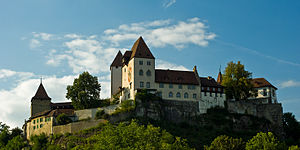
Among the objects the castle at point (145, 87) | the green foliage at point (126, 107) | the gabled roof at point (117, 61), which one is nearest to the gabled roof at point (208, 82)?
the castle at point (145, 87)

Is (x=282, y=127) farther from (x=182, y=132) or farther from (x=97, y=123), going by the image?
(x=97, y=123)

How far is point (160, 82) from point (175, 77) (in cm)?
391

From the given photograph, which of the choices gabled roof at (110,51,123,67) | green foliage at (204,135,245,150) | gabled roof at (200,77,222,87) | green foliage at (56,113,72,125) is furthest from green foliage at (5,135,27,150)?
green foliage at (204,135,245,150)

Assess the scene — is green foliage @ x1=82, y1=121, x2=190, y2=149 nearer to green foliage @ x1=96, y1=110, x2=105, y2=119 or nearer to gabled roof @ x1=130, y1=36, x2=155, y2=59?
green foliage @ x1=96, y1=110, x2=105, y2=119

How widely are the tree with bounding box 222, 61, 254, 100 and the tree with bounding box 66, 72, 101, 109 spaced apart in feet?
89.1

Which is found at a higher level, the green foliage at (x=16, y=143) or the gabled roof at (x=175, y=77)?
the gabled roof at (x=175, y=77)

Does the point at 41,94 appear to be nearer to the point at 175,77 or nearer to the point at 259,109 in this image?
the point at 175,77

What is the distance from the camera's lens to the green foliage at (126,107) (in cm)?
8612

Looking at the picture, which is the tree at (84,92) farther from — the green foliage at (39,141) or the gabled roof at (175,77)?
the gabled roof at (175,77)

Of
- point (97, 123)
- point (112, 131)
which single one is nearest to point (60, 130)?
point (97, 123)

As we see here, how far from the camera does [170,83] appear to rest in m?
92.7

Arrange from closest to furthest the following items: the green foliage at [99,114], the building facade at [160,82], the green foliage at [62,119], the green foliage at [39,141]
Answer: the green foliage at [39,141] → the green foliage at [99,114] → the green foliage at [62,119] → the building facade at [160,82]

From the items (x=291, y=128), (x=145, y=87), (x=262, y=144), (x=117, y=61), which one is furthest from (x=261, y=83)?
(x=262, y=144)

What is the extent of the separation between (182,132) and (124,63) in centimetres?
1913
